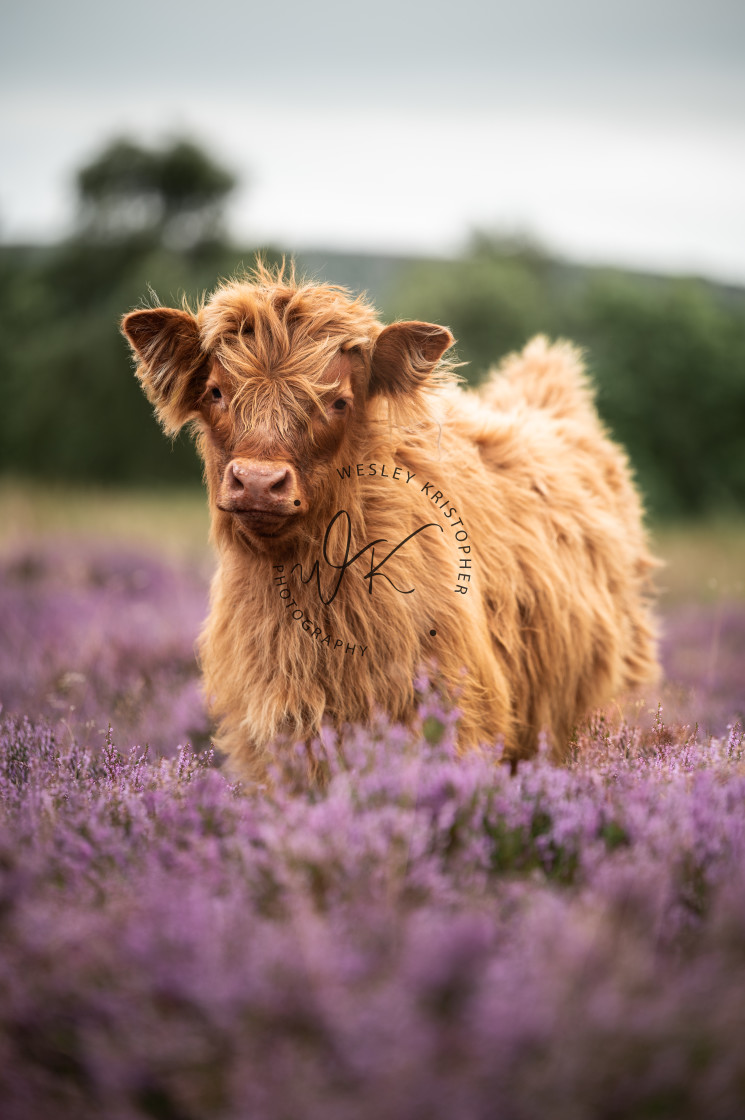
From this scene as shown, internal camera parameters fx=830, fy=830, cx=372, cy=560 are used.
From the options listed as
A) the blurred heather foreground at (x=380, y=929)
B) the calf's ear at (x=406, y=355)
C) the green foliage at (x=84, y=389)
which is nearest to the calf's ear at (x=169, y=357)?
the calf's ear at (x=406, y=355)

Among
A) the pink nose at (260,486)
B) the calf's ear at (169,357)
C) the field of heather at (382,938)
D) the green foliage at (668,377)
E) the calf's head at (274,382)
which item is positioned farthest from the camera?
the green foliage at (668,377)

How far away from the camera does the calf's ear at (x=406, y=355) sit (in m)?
3.27

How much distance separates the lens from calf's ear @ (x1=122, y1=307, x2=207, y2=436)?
11.0ft

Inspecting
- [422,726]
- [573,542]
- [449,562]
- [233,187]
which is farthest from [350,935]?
[233,187]

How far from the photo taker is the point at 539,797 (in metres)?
2.55

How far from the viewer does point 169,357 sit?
3.43m

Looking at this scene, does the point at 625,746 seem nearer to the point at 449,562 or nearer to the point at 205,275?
the point at 449,562

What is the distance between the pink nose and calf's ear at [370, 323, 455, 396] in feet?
2.53

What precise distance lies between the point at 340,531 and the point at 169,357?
104 centimetres

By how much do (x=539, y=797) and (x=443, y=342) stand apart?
5.81 feet
